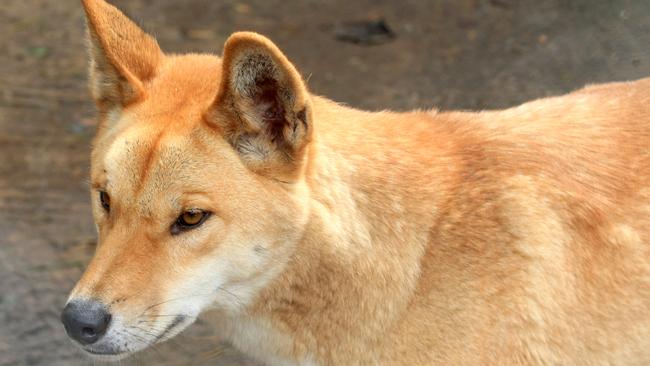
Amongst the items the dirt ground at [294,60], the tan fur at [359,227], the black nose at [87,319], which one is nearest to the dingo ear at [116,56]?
the tan fur at [359,227]

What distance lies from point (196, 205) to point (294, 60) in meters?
4.81

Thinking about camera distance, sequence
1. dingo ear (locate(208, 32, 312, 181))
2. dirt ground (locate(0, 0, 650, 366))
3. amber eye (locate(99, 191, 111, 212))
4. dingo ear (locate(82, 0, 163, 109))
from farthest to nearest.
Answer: dirt ground (locate(0, 0, 650, 366)), dingo ear (locate(82, 0, 163, 109)), amber eye (locate(99, 191, 111, 212)), dingo ear (locate(208, 32, 312, 181))

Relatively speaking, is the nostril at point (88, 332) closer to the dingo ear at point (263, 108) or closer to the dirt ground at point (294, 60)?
the dingo ear at point (263, 108)

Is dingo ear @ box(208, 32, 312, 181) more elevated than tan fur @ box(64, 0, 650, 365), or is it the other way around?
dingo ear @ box(208, 32, 312, 181)

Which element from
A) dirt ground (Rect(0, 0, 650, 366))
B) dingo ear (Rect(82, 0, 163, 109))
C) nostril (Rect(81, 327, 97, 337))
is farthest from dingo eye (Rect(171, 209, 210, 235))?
dirt ground (Rect(0, 0, 650, 366))

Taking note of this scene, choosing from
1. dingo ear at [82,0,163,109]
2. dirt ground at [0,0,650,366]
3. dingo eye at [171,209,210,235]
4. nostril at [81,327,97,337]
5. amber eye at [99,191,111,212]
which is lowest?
dirt ground at [0,0,650,366]

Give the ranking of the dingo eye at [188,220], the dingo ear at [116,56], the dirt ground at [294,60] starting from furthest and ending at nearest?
the dirt ground at [294,60]
the dingo ear at [116,56]
the dingo eye at [188,220]

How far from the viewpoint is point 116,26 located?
353 cm

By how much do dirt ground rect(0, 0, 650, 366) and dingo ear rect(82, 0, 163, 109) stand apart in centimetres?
200

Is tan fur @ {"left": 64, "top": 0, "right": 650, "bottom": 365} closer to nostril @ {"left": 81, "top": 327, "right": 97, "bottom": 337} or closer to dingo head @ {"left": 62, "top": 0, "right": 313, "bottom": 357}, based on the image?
dingo head @ {"left": 62, "top": 0, "right": 313, "bottom": 357}

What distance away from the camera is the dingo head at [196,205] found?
3.02m

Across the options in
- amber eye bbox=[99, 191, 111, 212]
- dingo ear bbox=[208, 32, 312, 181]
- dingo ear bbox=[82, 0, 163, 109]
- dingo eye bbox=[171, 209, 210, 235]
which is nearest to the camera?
dingo ear bbox=[208, 32, 312, 181]

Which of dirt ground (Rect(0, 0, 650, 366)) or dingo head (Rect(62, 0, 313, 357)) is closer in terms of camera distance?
dingo head (Rect(62, 0, 313, 357))

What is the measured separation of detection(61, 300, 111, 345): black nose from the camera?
300cm
